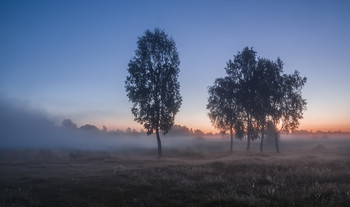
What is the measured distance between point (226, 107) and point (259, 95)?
8158 mm

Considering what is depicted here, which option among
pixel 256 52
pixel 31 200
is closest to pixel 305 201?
pixel 31 200

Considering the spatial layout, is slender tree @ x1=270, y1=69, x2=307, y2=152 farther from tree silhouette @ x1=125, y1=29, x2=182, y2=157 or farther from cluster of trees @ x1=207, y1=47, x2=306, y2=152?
tree silhouette @ x1=125, y1=29, x2=182, y2=157

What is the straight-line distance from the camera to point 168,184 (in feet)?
42.5

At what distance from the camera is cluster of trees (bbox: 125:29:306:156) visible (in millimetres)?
36438

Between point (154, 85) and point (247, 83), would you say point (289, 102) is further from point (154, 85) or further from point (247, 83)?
point (154, 85)

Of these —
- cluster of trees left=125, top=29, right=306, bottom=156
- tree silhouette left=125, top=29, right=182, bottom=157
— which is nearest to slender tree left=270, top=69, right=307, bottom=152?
cluster of trees left=125, top=29, right=306, bottom=156

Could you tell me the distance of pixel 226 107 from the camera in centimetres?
5097

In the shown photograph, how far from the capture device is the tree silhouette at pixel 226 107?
48.2 m

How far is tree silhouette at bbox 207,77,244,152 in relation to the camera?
4822 cm

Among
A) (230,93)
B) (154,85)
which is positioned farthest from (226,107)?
(154,85)

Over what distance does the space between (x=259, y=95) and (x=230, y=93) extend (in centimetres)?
570

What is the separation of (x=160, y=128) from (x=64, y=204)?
27.4m

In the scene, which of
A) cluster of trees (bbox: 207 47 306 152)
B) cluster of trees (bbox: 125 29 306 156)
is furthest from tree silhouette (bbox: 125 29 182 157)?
cluster of trees (bbox: 207 47 306 152)

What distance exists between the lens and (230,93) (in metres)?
48.1
